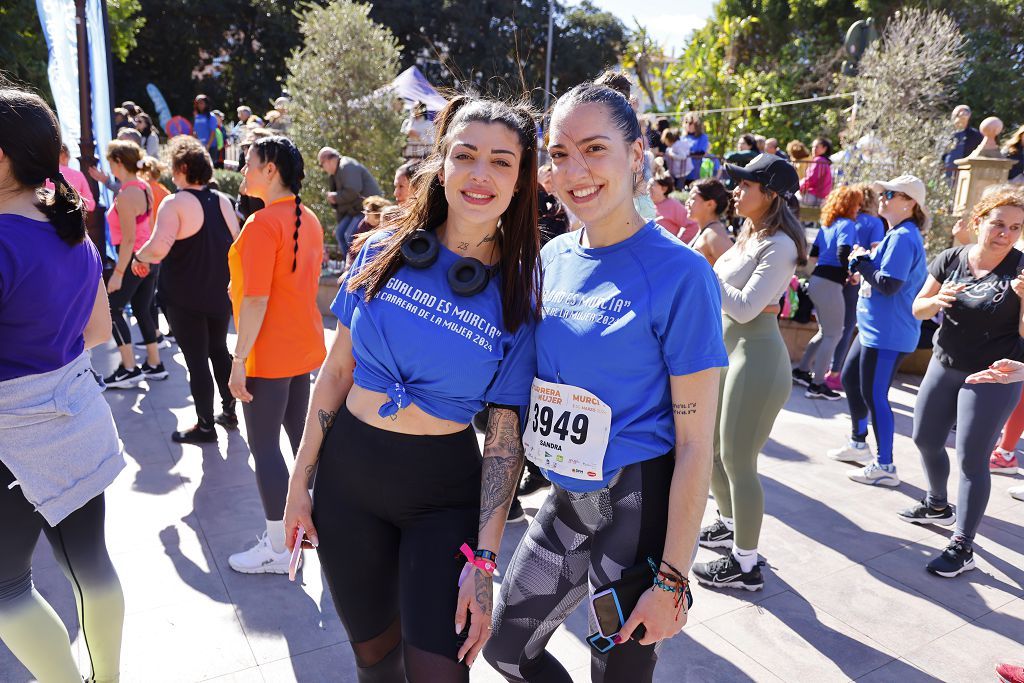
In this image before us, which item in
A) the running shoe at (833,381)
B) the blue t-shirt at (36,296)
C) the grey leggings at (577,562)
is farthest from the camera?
the running shoe at (833,381)

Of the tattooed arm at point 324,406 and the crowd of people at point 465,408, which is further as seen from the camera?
the tattooed arm at point 324,406

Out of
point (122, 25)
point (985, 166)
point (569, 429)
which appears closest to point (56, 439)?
point (569, 429)

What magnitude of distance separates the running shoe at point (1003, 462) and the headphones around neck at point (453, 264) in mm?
5027

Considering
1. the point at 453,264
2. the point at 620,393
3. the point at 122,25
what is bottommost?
the point at 620,393

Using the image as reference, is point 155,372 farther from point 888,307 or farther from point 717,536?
point 888,307

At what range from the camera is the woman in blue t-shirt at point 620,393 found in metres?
1.76

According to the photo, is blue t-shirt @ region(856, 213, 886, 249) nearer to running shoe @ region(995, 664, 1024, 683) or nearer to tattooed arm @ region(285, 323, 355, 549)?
running shoe @ region(995, 664, 1024, 683)

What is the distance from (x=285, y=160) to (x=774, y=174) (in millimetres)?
2200

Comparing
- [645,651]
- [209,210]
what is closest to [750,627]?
[645,651]

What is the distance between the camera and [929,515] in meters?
4.32

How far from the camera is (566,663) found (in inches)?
115

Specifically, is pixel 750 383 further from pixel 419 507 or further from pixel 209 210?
pixel 209 210

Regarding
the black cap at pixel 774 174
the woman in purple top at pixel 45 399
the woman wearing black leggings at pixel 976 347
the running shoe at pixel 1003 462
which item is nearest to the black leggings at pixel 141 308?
the woman in purple top at pixel 45 399

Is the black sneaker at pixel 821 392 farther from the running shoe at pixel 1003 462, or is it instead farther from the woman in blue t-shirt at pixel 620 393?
the woman in blue t-shirt at pixel 620 393
